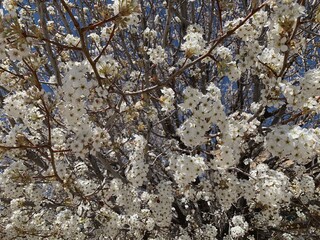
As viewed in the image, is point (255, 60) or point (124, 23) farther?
point (255, 60)

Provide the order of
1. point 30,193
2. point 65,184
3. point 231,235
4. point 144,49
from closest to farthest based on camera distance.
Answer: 1. point 65,184
2. point 30,193
3. point 144,49
4. point 231,235

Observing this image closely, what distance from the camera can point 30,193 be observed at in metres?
4.39

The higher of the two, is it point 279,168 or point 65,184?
point 279,168

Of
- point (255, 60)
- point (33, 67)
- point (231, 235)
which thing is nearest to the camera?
point (33, 67)

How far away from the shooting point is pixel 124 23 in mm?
2588

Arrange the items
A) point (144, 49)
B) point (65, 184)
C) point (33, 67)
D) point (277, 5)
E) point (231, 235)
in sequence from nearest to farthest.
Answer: point (277, 5)
point (33, 67)
point (65, 184)
point (144, 49)
point (231, 235)

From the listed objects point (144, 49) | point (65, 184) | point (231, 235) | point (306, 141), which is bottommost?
point (306, 141)

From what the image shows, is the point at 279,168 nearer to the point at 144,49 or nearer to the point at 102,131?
the point at 144,49

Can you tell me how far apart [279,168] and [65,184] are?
3842 mm

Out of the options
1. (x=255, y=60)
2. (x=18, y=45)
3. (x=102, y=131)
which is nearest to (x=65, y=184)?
(x=102, y=131)

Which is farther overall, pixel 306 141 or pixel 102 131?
pixel 102 131

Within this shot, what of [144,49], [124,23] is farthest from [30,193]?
[124,23]

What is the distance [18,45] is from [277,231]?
5109 mm

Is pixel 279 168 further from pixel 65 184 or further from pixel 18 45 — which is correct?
pixel 18 45
